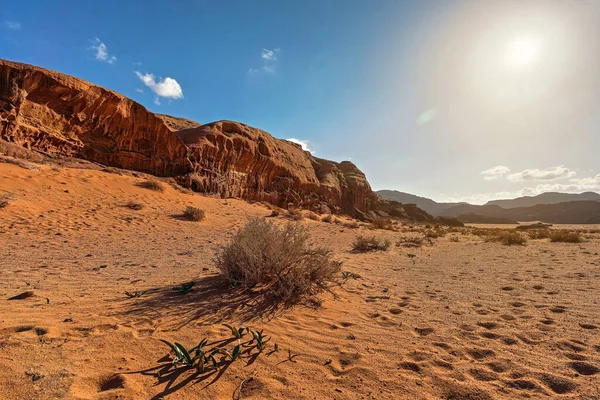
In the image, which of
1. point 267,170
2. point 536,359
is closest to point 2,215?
point 536,359

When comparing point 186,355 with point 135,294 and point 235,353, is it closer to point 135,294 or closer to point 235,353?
point 235,353

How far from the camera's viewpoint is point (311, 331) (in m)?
3.03

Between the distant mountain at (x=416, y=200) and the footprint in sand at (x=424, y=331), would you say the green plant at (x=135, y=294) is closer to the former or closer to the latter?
the footprint in sand at (x=424, y=331)

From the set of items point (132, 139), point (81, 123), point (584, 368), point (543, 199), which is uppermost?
point (543, 199)

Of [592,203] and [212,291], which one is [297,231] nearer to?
[212,291]

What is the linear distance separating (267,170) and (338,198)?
50.7ft

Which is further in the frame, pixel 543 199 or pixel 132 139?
pixel 543 199

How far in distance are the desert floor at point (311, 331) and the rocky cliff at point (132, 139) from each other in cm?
1340

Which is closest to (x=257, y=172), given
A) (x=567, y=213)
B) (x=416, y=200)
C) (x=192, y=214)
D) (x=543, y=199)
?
(x=192, y=214)

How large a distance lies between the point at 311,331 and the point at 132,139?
21.9 meters

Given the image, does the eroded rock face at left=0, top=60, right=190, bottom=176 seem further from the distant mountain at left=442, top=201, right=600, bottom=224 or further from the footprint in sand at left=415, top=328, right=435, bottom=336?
the distant mountain at left=442, top=201, right=600, bottom=224

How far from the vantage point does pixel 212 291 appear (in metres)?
4.04

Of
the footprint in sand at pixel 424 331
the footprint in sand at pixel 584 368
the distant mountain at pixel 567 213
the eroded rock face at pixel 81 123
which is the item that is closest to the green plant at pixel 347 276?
the footprint in sand at pixel 424 331

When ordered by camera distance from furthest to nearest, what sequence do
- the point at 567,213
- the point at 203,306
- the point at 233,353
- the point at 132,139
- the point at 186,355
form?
the point at 567,213, the point at 132,139, the point at 203,306, the point at 233,353, the point at 186,355
